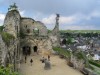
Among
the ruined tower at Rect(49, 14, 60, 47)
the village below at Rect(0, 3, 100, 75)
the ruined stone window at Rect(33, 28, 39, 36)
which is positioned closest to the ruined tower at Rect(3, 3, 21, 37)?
the village below at Rect(0, 3, 100, 75)

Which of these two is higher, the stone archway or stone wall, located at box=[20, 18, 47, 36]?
stone wall, located at box=[20, 18, 47, 36]

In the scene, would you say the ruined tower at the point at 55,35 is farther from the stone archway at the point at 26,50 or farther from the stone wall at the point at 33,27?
the stone archway at the point at 26,50

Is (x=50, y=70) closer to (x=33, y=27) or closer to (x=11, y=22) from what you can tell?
(x=11, y=22)

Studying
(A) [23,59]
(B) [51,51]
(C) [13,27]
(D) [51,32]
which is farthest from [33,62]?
(D) [51,32]

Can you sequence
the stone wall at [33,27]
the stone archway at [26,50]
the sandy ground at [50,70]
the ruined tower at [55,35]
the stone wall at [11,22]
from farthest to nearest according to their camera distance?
the ruined tower at [55,35] < the stone wall at [33,27] < the stone archway at [26,50] < the stone wall at [11,22] < the sandy ground at [50,70]

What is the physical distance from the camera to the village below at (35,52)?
1188 inches

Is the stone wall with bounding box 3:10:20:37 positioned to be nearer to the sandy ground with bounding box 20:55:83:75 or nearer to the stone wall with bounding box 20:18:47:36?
the sandy ground with bounding box 20:55:83:75

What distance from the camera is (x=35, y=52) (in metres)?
48.0

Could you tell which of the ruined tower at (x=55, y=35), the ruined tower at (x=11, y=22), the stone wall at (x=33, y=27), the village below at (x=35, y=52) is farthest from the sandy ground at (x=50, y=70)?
the ruined tower at (x=55, y=35)

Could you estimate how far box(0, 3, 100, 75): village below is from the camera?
30.2m

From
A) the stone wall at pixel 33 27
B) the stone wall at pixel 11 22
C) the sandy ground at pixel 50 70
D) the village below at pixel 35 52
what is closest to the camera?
the village below at pixel 35 52

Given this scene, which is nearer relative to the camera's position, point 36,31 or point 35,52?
point 35,52

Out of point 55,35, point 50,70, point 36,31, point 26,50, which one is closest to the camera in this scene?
point 50,70

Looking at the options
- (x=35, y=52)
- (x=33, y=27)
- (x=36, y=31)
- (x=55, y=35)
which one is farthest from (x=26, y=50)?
(x=55, y=35)
